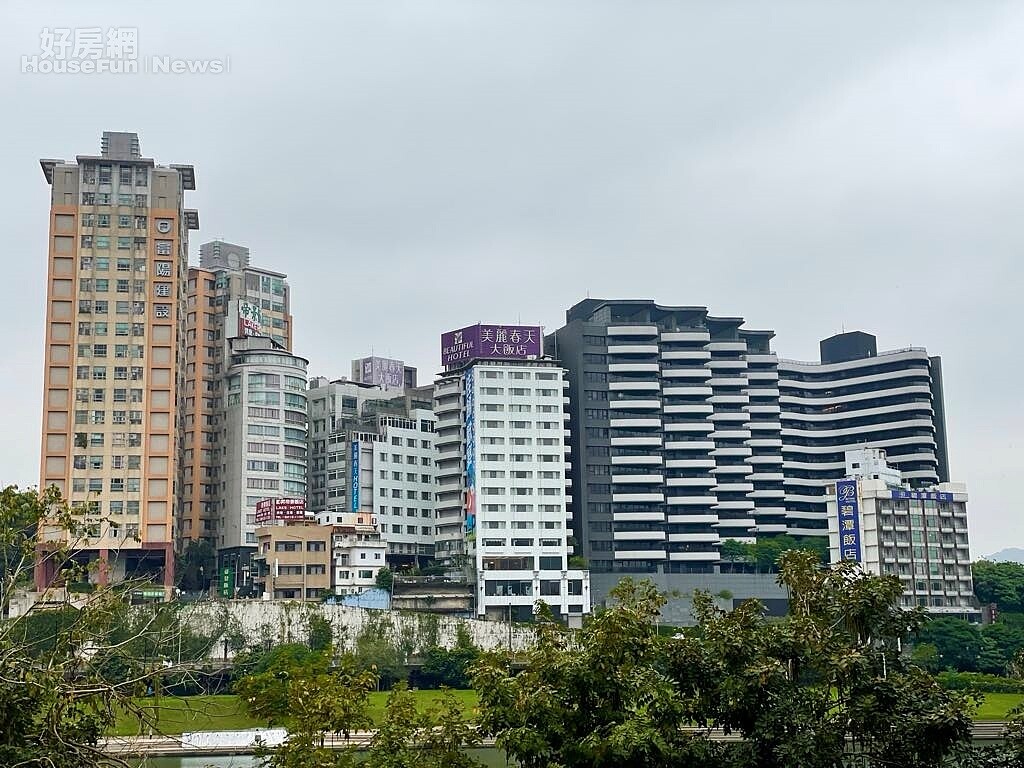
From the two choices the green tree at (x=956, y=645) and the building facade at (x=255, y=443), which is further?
the building facade at (x=255, y=443)

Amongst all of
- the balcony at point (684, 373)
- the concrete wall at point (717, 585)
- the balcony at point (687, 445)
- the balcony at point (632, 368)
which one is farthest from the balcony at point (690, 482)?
the balcony at point (632, 368)

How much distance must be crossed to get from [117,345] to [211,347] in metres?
22.7

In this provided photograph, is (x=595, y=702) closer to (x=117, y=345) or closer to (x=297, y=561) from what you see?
(x=297, y=561)

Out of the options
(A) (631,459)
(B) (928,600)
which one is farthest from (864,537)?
(A) (631,459)

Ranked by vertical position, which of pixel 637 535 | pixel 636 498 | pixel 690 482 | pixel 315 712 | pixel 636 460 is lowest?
pixel 315 712

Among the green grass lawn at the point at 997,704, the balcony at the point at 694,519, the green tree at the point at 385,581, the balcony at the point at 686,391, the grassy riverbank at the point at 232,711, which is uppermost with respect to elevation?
the balcony at the point at 686,391

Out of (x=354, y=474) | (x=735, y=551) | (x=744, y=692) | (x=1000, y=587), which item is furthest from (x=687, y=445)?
(x=744, y=692)

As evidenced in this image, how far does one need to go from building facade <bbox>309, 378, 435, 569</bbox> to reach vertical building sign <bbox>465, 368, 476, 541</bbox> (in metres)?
7.77

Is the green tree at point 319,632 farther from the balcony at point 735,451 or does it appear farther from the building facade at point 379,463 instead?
the balcony at point 735,451

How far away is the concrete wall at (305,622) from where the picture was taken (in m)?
80.2

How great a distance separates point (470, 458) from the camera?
101688mm

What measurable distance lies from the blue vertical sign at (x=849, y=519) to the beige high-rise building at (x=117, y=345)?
54583mm

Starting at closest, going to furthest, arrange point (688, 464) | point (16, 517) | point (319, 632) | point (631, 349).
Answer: point (16, 517), point (319, 632), point (631, 349), point (688, 464)

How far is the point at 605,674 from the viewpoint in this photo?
19.0 meters
